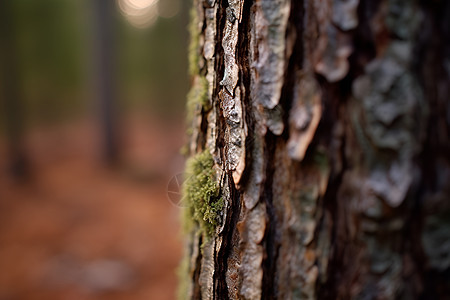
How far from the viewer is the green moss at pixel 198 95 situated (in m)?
1.06

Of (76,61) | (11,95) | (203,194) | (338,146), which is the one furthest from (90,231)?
(76,61)

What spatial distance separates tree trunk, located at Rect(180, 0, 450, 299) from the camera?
66cm

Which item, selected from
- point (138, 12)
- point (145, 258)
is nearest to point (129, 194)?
point (145, 258)

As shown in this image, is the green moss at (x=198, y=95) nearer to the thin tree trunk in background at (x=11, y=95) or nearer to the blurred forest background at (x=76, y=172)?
the blurred forest background at (x=76, y=172)

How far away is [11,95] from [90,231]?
5.13 meters

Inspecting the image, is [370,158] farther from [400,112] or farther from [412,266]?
[412,266]

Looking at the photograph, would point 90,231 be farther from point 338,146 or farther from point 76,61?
point 76,61

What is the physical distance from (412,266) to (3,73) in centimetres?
1052

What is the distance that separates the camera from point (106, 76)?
29.8 ft

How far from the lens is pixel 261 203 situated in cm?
86

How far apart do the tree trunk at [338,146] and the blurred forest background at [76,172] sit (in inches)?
152

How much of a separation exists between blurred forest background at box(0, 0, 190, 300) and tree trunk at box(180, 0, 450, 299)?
387 centimetres

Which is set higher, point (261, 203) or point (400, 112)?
point (400, 112)

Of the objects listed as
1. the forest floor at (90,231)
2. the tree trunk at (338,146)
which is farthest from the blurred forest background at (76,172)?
the tree trunk at (338,146)
